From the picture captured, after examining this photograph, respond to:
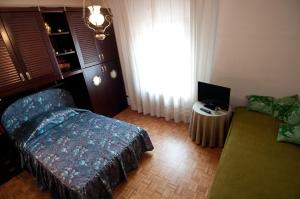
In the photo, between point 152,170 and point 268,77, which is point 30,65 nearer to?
point 152,170

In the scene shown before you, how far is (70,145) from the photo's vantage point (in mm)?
2049

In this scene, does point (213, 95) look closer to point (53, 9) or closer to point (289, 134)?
point (289, 134)

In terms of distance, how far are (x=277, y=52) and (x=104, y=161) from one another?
241 cm

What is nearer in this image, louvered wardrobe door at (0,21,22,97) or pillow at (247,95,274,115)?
louvered wardrobe door at (0,21,22,97)

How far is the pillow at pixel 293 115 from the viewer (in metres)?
1.85

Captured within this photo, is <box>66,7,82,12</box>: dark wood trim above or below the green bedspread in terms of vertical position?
above

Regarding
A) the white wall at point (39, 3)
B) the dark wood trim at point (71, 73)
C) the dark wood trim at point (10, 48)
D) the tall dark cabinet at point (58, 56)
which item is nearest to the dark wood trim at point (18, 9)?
the tall dark cabinet at point (58, 56)

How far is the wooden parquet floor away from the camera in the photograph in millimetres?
1909

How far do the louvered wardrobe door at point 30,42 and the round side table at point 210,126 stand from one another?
87.1 inches

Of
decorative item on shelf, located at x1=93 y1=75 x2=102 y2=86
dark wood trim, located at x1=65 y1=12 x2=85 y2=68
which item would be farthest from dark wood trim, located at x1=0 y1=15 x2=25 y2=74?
decorative item on shelf, located at x1=93 y1=75 x2=102 y2=86

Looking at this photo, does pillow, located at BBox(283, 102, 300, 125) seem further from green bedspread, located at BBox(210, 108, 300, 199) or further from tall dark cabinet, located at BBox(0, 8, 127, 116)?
tall dark cabinet, located at BBox(0, 8, 127, 116)

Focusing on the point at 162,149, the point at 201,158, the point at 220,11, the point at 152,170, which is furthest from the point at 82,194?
the point at 220,11

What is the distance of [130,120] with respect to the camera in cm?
340

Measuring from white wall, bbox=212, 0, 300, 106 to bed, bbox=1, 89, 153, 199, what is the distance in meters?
1.60
